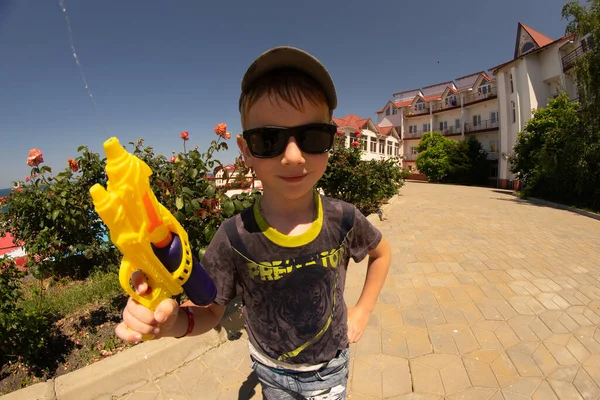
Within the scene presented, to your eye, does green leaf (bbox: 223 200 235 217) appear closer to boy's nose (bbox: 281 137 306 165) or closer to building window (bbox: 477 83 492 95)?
boy's nose (bbox: 281 137 306 165)

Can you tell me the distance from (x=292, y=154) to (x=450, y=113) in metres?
39.4

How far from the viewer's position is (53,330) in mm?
2559

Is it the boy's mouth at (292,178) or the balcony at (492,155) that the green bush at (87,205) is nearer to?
the boy's mouth at (292,178)

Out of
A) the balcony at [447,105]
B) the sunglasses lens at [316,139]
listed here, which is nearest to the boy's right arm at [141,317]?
the sunglasses lens at [316,139]

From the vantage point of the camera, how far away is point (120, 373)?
204 cm

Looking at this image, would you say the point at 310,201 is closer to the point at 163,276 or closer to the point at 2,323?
the point at 163,276

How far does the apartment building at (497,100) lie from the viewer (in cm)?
1922

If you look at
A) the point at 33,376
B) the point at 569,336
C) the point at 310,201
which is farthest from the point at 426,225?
the point at 33,376

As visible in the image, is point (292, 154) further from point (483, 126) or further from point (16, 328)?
point (483, 126)

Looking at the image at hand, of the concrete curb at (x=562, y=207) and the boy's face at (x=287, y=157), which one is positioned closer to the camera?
the boy's face at (x=287, y=157)

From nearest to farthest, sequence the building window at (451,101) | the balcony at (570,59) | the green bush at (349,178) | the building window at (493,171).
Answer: the green bush at (349,178)
the balcony at (570,59)
the building window at (493,171)
the building window at (451,101)

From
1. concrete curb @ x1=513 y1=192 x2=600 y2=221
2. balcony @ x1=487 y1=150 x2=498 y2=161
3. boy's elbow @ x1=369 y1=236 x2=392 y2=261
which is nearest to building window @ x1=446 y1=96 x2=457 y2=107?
balcony @ x1=487 y1=150 x2=498 y2=161

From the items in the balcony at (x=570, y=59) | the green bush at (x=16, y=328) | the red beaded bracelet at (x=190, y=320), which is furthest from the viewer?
the balcony at (x=570, y=59)

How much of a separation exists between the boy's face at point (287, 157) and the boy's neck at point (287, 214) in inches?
2.6
